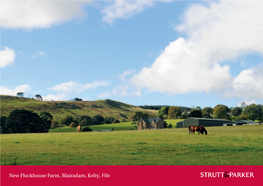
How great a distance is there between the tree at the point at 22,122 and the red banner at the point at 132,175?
290 feet

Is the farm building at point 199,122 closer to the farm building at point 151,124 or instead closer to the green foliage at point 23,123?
the farm building at point 151,124

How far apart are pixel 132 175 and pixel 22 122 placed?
9252cm

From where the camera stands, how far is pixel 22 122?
96062 millimetres

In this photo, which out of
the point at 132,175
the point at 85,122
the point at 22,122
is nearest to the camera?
the point at 132,175

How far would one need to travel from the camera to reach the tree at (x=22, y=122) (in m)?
95.9

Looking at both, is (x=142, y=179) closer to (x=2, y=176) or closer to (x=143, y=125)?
(x=2, y=176)

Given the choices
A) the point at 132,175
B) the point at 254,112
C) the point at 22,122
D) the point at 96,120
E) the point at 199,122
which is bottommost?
the point at 199,122

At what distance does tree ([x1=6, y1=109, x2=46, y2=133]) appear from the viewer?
95.9 m

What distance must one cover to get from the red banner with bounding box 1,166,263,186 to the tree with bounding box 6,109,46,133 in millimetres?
88343

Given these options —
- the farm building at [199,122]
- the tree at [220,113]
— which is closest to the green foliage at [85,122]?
the farm building at [199,122]

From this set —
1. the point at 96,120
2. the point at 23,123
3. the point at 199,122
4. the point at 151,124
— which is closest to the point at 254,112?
the point at 199,122

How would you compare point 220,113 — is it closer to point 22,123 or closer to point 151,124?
point 151,124

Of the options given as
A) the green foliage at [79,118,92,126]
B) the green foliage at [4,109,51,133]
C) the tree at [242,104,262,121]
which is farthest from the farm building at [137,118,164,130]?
the tree at [242,104,262,121]

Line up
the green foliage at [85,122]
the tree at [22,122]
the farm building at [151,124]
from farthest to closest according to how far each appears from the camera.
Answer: the green foliage at [85,122], the farm building at [151,124], the tree at [22,122]
